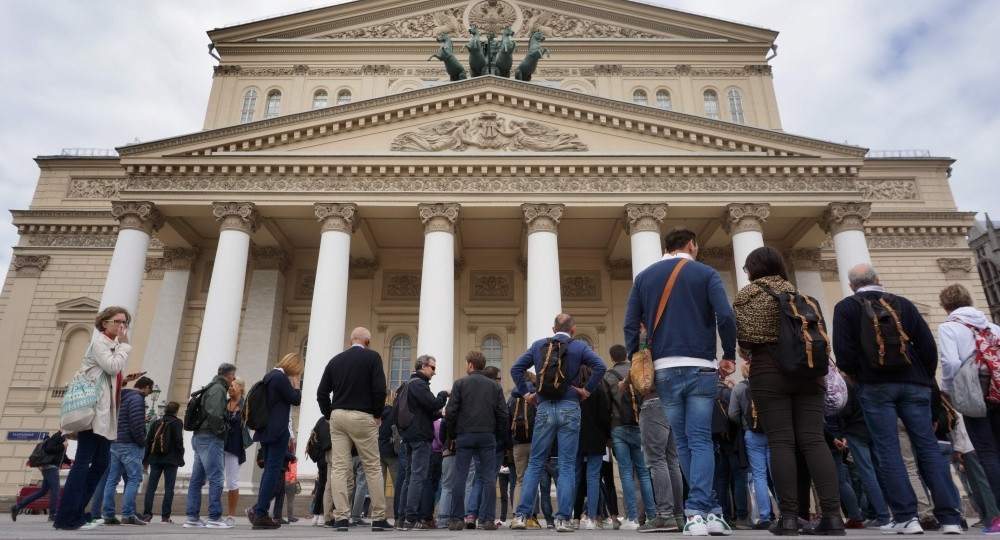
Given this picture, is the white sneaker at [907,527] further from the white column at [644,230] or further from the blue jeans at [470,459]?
the white column at [644,230]

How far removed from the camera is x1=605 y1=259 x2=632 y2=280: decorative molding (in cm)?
2303

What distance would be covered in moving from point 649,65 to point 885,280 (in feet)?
43.0

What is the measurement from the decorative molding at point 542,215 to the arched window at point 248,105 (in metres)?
15.8

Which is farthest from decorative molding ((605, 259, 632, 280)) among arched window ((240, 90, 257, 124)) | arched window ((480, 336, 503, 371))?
arched window ((240, 90, 257, 124))

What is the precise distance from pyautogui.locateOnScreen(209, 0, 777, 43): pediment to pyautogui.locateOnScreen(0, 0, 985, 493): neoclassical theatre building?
0.72 feet

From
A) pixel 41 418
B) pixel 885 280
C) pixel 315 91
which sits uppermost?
pixel 315 91

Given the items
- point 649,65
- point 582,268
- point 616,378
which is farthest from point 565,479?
point 649,65

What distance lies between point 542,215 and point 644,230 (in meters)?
2.84

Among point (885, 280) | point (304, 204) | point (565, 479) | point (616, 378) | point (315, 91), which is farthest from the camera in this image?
point (315, 91)

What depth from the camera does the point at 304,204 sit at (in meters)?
18.6

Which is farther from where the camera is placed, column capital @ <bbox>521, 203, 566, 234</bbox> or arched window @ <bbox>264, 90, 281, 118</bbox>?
arched window @ <bbox>264, 90, 281, 118</bbox>

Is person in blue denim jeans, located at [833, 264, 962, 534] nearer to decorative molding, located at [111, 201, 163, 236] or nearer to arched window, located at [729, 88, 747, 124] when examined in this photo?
decorative molding, located at [111, 201, 163, 236]

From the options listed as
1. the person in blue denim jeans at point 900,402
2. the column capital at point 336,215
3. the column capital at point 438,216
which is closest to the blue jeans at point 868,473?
the person in blue denim jeans at point 900,402

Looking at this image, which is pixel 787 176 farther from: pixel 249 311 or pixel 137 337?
pixel 137 337
